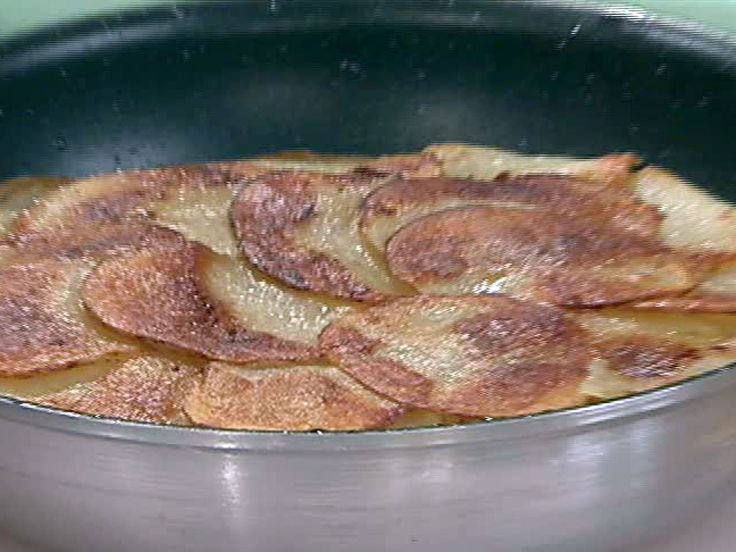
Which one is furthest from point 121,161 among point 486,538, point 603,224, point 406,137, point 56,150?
point 486,538

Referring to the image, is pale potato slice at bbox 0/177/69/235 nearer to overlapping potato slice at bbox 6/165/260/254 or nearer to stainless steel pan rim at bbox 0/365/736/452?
overlapping potato slice at bbox 6/165/260/254

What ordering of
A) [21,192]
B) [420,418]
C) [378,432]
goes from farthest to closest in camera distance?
1. [21,192]
2. [420,418]
3. [378,432]

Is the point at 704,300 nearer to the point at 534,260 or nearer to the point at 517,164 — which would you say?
the point at 534,260

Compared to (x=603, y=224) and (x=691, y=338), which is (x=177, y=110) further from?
(x=691, y=338)

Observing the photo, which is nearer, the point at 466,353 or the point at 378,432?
the point at 378,432

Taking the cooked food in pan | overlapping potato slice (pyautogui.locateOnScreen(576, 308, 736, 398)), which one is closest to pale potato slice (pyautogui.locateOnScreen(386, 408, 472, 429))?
the cooked food in pan

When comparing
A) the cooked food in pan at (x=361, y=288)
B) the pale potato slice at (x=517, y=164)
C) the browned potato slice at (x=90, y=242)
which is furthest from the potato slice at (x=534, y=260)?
the browned potato slice at (x=90, y=242)

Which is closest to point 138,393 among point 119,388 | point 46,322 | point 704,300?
point 119,388
